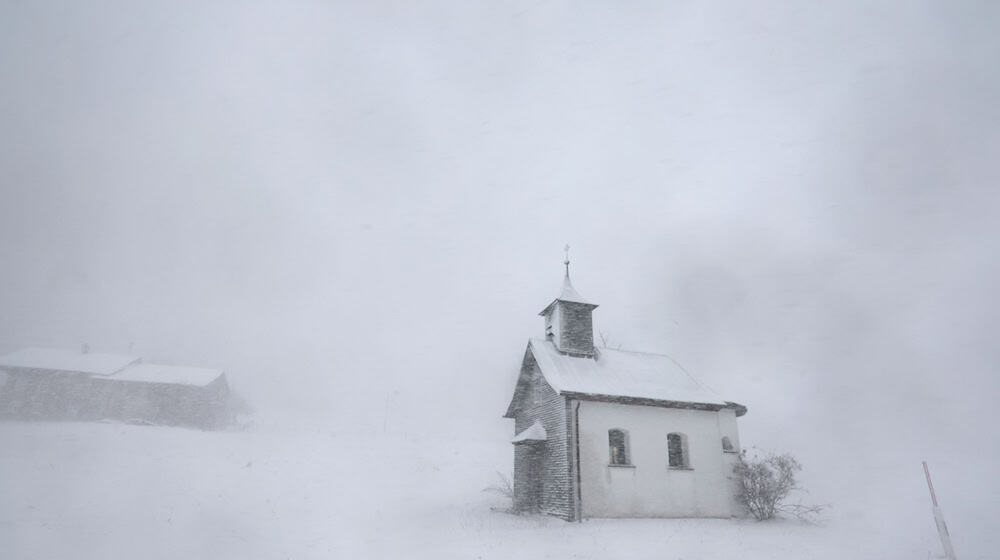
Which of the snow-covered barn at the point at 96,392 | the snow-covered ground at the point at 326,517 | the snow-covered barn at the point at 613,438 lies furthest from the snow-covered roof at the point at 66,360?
the snow-covered barn at the point at 613,438

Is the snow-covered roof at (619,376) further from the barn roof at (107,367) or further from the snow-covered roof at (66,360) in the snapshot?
the snow-covered roof at (66,360)

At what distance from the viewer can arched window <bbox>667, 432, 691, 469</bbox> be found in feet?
59.5

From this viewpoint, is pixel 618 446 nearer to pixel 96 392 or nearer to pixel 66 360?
pixel 96 392

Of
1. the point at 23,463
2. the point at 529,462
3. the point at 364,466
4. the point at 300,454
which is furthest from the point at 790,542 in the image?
the point at 23,463

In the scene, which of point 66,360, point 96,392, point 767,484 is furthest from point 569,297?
point 66,360

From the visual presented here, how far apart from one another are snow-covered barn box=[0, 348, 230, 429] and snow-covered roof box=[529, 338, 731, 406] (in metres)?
33.4

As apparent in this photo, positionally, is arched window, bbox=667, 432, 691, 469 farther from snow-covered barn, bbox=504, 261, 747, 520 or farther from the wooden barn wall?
the wooden barn wall

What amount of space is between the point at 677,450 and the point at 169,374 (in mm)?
41691

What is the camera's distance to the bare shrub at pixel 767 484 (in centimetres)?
1717

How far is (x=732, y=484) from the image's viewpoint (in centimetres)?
1827

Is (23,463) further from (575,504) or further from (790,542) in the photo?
(790,542)

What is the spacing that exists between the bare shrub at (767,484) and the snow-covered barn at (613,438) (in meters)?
0.55

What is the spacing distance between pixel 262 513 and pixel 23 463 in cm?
1379

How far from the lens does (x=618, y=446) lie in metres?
17.7
